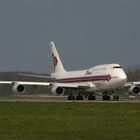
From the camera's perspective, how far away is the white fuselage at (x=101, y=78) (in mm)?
77600

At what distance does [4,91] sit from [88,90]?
4312cm

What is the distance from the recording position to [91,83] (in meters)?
81.4

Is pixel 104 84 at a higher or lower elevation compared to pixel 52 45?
lower

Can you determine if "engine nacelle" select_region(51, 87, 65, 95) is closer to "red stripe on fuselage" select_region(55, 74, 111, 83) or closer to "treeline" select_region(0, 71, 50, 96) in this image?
"red stripe on fuselage" select_region(55, 74, 111, 83)

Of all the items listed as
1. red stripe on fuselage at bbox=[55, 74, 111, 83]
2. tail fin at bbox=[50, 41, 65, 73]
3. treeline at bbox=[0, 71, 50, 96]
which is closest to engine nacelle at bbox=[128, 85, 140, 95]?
red stripe on fuselage at bbox=[55, 74, 111, 83]

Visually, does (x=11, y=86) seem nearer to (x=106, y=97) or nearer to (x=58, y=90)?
(x=58, y=90)

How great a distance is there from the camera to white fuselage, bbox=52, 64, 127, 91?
77.6m
